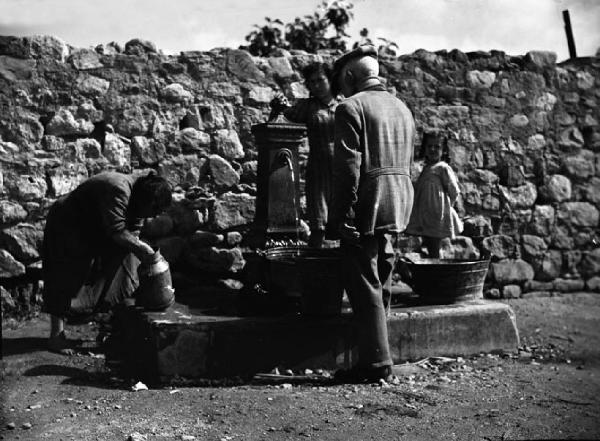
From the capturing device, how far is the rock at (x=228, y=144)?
7254mm

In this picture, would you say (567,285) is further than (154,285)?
Yes

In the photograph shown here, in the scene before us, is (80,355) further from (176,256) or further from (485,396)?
(485,396)

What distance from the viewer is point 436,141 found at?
6945 mm

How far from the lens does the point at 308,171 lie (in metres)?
6.42

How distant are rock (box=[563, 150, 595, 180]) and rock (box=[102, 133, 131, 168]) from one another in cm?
475

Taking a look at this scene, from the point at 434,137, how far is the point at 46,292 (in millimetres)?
3643

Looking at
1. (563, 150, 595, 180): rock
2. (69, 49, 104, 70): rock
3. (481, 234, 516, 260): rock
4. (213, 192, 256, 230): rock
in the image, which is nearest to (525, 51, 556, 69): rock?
(563, 150, 595, 180): rock

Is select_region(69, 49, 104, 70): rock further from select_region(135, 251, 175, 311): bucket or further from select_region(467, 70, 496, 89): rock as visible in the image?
select_region(467, 70, 496, 89): rock

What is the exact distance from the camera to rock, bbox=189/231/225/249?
712 cm

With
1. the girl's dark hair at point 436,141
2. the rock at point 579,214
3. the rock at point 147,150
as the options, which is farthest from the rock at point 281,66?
the rock at point 579,214

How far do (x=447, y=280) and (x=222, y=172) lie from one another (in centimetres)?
258

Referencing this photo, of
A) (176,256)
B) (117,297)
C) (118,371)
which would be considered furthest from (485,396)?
(176,256)

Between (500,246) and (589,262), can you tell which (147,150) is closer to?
(500,246)

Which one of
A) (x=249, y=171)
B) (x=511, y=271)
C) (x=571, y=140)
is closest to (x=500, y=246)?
(x=511, y=271)
